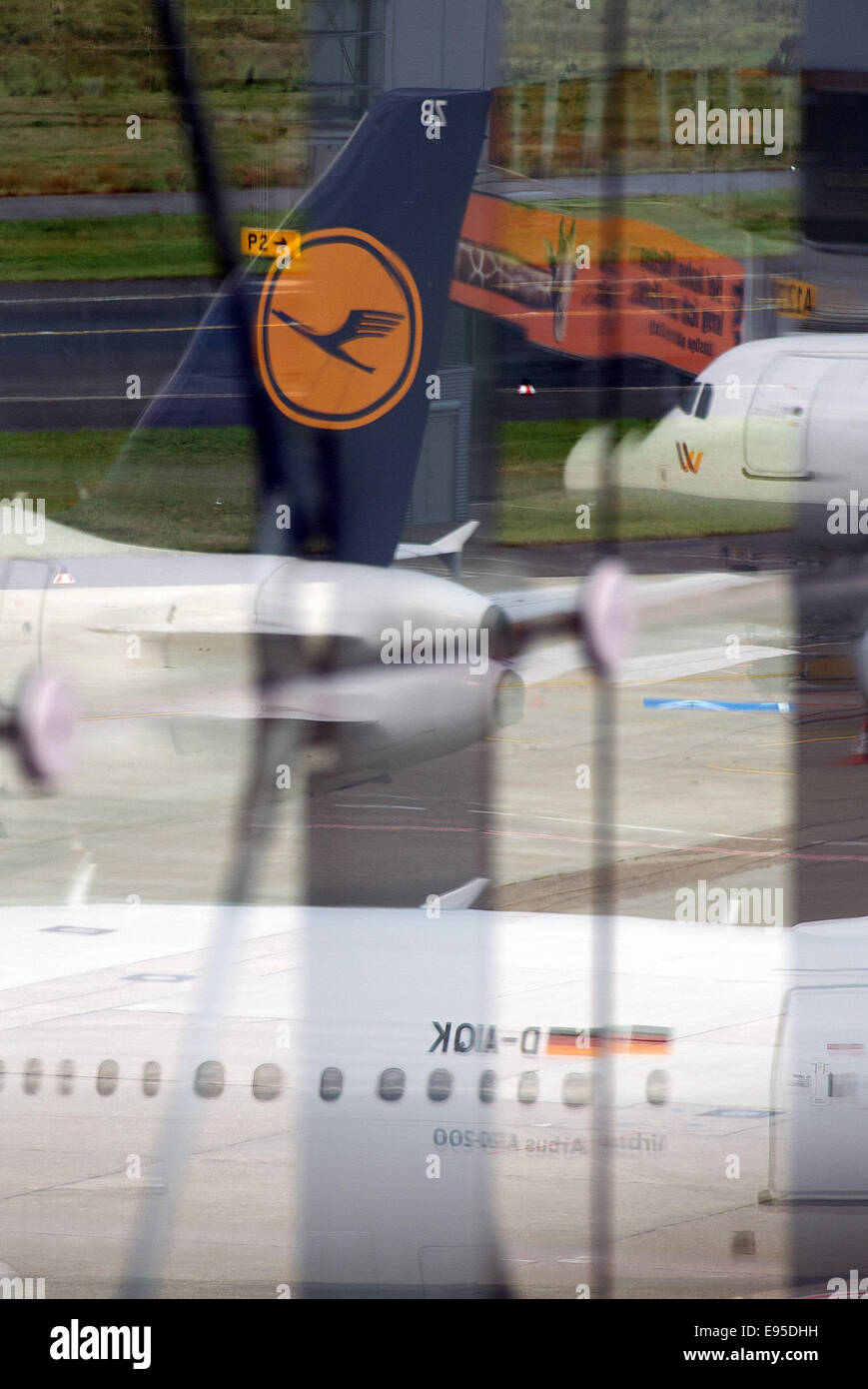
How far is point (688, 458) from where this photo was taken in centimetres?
878

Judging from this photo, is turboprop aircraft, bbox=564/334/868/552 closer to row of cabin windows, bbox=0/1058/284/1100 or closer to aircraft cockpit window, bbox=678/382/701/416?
aircraft cockpit window, bbox=678/382/701/416

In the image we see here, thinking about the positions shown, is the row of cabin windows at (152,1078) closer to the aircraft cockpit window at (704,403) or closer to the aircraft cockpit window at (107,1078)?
the aircraft cockpit window at (107,1078)

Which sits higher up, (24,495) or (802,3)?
(802,3)

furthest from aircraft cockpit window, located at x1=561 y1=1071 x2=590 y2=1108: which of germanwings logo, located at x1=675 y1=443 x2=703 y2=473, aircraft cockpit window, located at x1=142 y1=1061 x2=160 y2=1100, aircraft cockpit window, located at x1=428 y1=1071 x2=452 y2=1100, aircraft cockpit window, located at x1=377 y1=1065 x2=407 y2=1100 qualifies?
germanwings logo, located at x1=675 y1=443 x2=703 y2=473

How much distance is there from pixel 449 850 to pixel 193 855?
5.30 feet

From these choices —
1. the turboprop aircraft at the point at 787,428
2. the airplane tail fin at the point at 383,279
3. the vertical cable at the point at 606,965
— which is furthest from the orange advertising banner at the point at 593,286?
the vertical cable at the point at 606,965

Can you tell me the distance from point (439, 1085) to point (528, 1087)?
22 cm

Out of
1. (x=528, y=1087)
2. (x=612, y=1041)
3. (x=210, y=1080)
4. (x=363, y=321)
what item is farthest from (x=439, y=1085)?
(x=363, y=321)

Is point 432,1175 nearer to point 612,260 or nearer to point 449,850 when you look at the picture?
point 612,260

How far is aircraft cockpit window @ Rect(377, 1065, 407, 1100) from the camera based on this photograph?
3.55 metres

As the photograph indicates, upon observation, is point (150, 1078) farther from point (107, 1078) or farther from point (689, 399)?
point (689, 399)

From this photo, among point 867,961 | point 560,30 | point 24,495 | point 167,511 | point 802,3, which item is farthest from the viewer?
point 167,511
